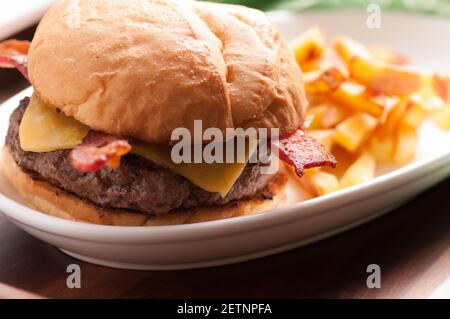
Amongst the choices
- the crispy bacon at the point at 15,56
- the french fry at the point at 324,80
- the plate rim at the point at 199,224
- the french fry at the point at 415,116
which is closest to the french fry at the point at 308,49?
the french fry at the point at 324,80

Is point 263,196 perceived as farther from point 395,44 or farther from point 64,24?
point 395,44

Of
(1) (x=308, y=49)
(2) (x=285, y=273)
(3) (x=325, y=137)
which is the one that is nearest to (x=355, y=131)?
(3) (x=325, y=137)

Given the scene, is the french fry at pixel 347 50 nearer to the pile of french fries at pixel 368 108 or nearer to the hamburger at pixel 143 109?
the pile of french fries at pixel 368 108

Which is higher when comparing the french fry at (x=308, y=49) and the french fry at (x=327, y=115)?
the french fry at (x=308, y=49)

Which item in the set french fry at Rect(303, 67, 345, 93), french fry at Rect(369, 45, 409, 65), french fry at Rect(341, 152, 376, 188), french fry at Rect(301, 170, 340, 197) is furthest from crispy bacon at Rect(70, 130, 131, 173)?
french fry at Rect(369, 45, 409, 65)

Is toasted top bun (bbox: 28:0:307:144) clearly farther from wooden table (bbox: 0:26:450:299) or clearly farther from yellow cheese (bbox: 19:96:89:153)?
wooden table (bbox: 0:26:450:299)

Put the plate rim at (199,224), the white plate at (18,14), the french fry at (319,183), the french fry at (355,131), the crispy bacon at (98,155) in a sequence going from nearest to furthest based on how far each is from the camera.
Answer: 1. the crispy bacon at (98,155)
2. the plate rim at (199,224)
3. the french fry at (319,183)
4. the french fry at (355,131)
5. the white plate at (18,14)

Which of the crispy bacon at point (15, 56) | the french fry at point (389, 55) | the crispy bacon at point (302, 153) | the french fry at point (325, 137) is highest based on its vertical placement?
the crispy bacon at point (15, 56)

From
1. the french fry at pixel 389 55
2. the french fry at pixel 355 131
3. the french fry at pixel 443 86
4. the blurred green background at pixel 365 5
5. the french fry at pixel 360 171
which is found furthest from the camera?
the blurred green background at pixel 365 5
